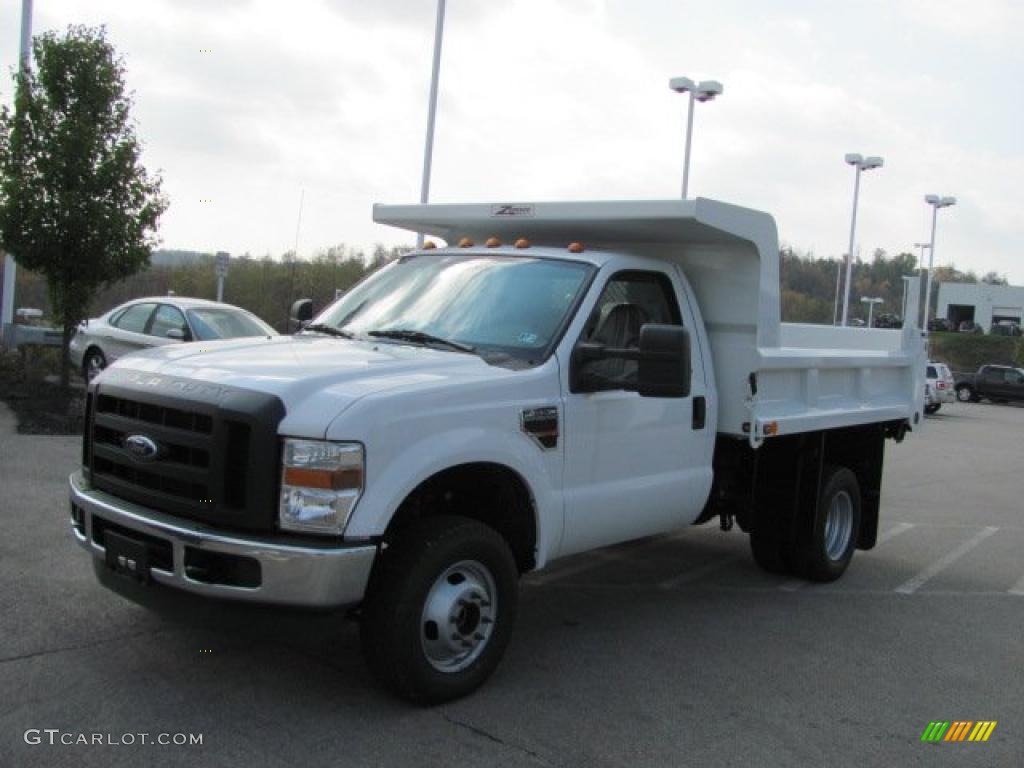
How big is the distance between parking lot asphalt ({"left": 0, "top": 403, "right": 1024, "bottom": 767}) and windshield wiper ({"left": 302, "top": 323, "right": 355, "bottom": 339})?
155 cm

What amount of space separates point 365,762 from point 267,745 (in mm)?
402

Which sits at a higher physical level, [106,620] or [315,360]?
[315,360]

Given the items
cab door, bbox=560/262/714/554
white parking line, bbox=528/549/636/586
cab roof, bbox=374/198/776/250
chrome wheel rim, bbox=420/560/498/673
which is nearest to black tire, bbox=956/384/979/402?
white parking line, bbox=528/549/636/586

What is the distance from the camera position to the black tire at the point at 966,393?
40062mm

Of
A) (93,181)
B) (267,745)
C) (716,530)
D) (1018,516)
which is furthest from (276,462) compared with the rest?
(93,181)

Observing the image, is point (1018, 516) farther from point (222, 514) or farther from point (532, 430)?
point (222, 514)

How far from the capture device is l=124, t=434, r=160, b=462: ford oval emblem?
14.2 feet

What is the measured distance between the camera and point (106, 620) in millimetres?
5297

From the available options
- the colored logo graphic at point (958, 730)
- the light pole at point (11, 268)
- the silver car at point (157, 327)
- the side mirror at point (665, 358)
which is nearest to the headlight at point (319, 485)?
the side mirror at point (665, 358)

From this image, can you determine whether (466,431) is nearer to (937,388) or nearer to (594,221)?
(594,221)

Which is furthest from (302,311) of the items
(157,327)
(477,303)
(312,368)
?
(157,327)

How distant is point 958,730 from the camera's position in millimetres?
4688

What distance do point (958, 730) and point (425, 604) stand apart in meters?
2.50

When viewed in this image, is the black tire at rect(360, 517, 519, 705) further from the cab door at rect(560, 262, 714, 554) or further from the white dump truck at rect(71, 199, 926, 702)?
the cab door at rect(560, 262, 714, 554)
